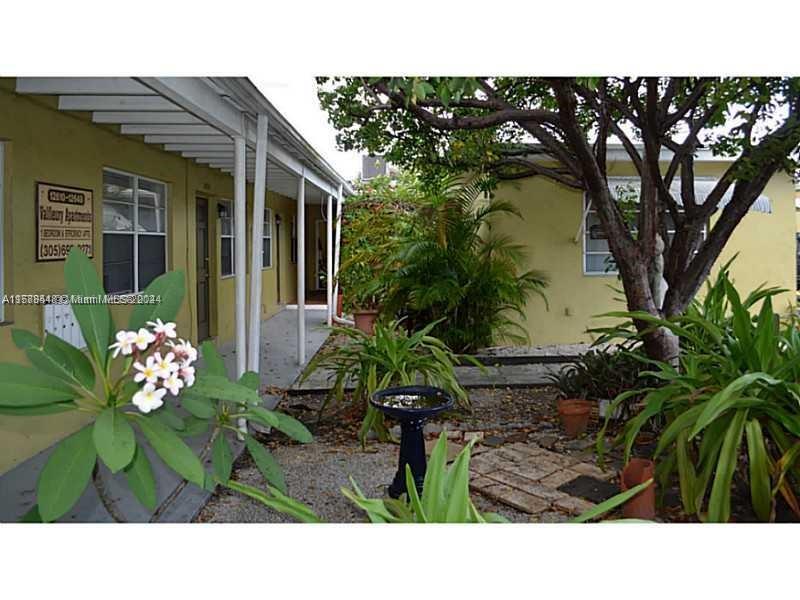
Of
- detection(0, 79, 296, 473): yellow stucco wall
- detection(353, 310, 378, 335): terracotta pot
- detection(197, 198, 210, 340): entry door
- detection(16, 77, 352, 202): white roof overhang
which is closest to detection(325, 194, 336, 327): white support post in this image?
detection(353, 310, 378, 335): terracotta pot

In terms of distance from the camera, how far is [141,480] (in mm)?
2672

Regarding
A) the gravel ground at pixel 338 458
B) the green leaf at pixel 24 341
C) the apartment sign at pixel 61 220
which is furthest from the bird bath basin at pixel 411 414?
the apartment sign at pixel 61 220

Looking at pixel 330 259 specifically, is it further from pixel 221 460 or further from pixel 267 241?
pixel 221 460

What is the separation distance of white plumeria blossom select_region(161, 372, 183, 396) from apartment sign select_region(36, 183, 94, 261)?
3452 mm

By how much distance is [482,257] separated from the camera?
9.84 m

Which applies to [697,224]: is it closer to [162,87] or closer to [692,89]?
[692,89]

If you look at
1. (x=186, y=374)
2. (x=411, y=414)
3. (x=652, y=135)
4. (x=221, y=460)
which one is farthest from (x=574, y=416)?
(x=186, y=374)

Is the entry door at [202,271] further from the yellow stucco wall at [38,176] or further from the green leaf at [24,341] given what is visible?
the green leaf at [24,341]

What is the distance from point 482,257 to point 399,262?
3.99 ft

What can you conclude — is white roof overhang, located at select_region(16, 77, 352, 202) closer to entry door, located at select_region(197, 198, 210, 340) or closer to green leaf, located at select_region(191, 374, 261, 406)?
entry door, located at select_region(197, 198, 210, 340)

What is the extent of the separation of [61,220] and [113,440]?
3945 millimetres

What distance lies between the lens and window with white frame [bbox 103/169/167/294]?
6.80 m
